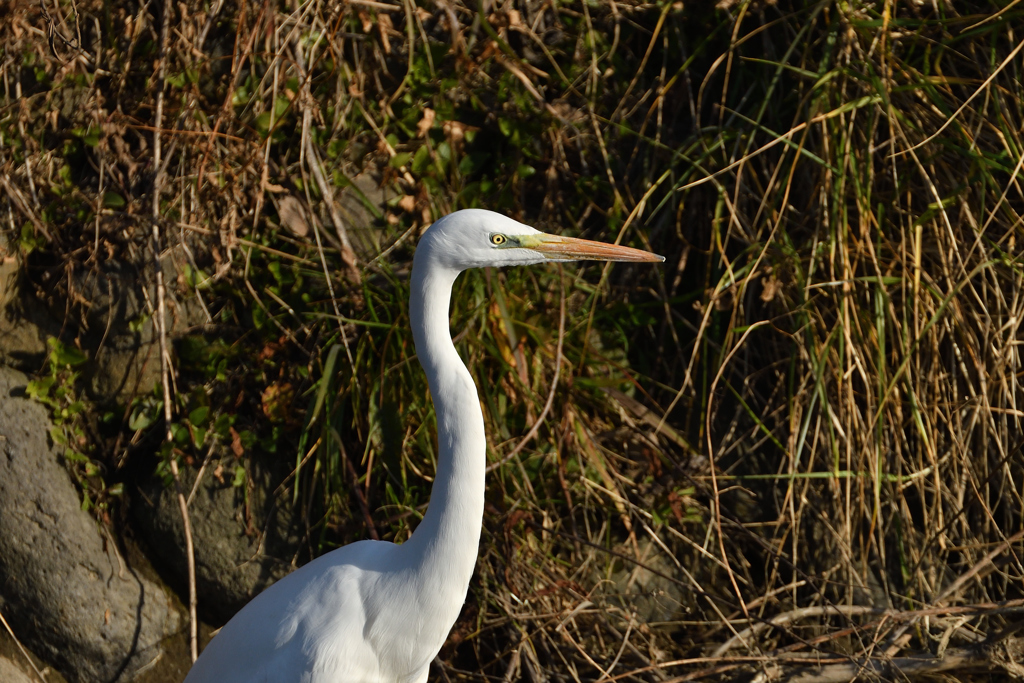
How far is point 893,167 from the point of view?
2.41 metres

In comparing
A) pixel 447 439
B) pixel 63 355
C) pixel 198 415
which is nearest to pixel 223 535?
pixel 198 415

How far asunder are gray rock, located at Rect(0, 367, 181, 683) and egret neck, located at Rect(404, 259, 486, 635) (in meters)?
1.28

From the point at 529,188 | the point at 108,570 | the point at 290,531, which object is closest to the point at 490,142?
the point at 529,188

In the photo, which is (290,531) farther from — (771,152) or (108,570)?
(771,152)

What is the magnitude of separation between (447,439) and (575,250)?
43 centimetres

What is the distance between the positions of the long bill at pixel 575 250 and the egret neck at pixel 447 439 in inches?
6.7

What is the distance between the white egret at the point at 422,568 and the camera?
1513 millimetres

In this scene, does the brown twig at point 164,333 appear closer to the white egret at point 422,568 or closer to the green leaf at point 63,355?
the green leaf at point 63,355

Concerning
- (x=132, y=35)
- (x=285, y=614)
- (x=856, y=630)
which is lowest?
(x=856, y=630)

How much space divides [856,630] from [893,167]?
131 centimetres

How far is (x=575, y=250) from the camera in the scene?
1.58 m

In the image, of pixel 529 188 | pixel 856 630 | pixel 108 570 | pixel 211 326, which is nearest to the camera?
pixel 856 630

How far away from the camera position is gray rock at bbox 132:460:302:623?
7.98ft

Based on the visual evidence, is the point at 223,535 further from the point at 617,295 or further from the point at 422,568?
the point at 617,295
